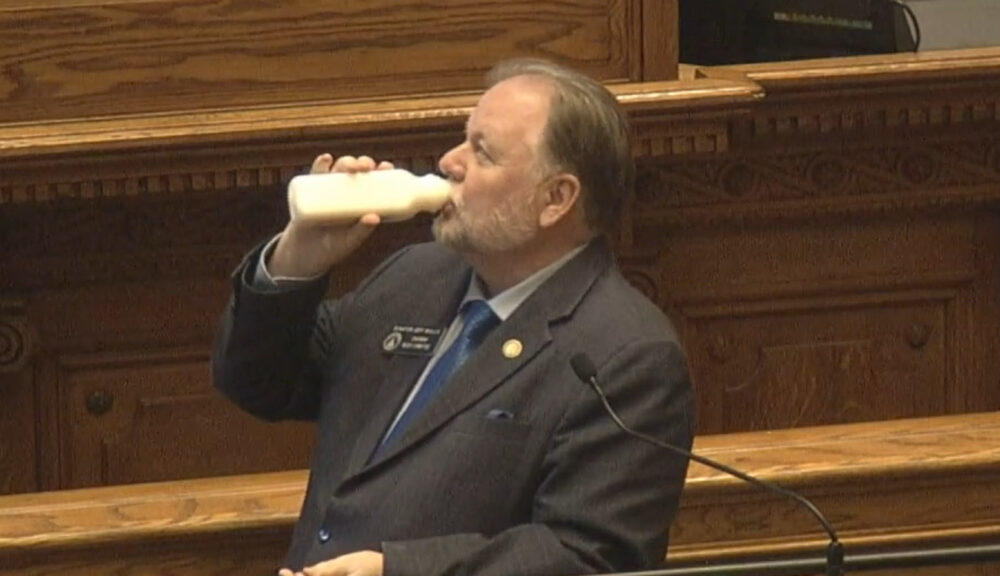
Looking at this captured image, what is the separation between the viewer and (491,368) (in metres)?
2.92

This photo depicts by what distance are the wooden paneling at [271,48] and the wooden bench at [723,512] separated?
0.82m

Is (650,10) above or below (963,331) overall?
above

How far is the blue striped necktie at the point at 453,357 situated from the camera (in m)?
2.97

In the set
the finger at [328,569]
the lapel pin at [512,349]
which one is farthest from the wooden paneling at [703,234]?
the finger at [328,569]

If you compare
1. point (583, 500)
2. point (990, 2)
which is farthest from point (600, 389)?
point (990, 2)

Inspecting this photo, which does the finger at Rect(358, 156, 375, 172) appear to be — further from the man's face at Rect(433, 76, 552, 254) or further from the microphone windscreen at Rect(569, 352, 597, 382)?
the microphone windscreen at Rect(569, 352, 597, 382)

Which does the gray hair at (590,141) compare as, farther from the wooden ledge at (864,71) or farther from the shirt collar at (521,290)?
the wooden ledge at (864,71)

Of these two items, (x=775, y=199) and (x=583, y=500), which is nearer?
(x=583, y=500)

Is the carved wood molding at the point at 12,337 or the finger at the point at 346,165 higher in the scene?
the finger at the point at 346,165

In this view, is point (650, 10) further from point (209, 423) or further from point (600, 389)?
point (600, 389)

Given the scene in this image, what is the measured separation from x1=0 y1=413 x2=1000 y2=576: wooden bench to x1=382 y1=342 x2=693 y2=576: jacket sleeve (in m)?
0.54

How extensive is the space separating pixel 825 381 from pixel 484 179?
1695 millimetres

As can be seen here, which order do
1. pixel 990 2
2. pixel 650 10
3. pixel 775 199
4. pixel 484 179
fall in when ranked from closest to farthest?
pixel 484 179, pixel 650 10, pixel 775 199, pixel 990 2

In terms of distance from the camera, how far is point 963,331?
4.54 m
